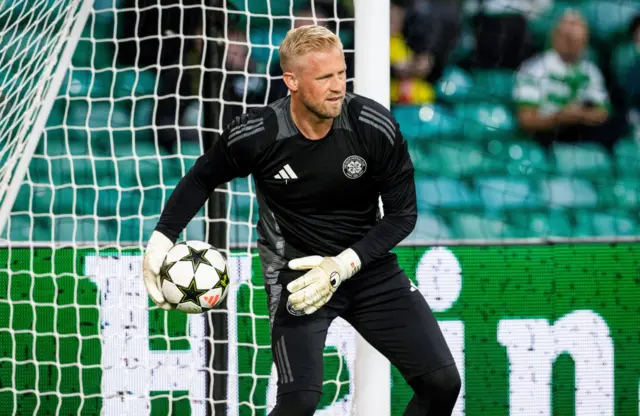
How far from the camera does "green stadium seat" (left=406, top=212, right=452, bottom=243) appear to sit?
4.91m

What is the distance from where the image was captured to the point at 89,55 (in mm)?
5270

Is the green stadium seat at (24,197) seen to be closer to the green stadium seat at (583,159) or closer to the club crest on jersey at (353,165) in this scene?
the club crest on jersey at (353,165)

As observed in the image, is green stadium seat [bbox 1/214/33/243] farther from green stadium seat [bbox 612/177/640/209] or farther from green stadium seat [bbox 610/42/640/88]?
green stadium seat [bbox 610/42/640/88]

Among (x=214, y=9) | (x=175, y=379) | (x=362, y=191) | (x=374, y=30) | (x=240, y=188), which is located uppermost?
(x=214, y=9)

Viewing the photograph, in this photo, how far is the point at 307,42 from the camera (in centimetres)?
270

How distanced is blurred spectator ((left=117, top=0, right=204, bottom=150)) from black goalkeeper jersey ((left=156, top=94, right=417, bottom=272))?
196 centimetres

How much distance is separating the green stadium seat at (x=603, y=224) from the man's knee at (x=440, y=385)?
2590 mm

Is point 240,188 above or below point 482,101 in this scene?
below

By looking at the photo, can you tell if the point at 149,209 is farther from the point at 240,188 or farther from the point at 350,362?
the point at 350,362

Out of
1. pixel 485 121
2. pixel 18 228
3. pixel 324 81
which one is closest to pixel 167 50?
pixel 18 228

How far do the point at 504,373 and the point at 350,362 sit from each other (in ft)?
2.47

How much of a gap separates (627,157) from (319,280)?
134 inches

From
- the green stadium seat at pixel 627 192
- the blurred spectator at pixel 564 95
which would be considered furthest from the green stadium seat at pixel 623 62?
the green stadium seat at pixel 627 192

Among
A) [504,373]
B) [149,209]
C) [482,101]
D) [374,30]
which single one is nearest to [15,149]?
[149,209]
